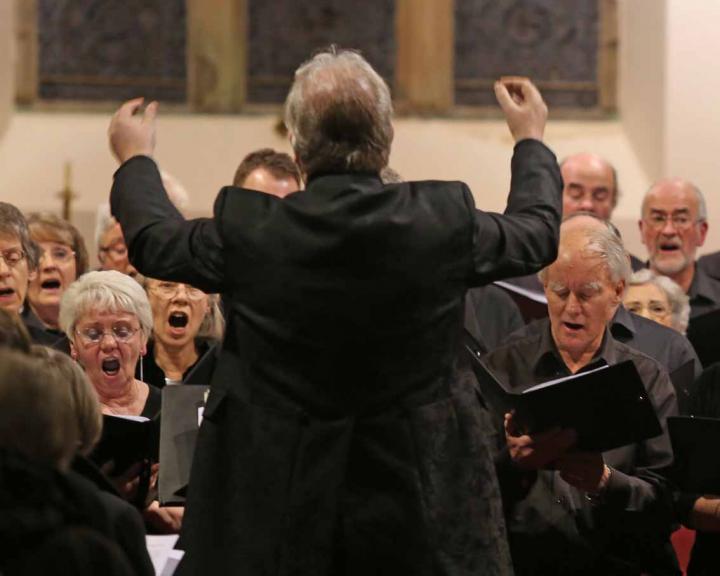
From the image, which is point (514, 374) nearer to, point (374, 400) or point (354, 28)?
point (374, 400)

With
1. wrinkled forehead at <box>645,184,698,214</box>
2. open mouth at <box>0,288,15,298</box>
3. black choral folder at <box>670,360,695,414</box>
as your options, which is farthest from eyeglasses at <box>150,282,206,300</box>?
wrinkled forehead at <box>645,184,698,214</box>

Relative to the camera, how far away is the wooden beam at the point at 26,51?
33.6 ft

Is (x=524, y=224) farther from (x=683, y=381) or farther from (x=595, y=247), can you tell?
(x=683, y=381)

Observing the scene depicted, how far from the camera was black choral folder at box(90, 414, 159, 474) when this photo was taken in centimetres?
416

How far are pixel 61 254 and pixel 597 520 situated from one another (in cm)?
287

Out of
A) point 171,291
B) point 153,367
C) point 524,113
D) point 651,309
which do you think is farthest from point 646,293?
point 524,113

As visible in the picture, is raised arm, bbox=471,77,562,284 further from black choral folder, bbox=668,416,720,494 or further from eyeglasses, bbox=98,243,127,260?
eyeglasses, bbox=98,243,127,260

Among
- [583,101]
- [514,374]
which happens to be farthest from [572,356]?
[583,101]

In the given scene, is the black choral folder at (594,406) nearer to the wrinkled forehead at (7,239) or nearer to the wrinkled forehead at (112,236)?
the wrinkled forehead at (7,239)

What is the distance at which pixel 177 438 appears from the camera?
4.29 metres

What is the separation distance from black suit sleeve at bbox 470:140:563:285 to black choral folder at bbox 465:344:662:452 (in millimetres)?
544

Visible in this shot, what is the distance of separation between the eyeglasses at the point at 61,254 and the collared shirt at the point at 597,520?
2.68m

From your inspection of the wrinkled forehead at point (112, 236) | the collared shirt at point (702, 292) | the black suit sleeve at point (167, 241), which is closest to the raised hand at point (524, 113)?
the black suit sleeve at point (167, 241)

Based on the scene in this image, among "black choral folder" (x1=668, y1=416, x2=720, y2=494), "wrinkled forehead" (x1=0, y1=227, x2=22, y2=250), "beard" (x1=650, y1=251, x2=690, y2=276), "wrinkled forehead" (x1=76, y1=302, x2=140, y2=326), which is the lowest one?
"black choral folder" (x1=668, y1=416, x2=720, y2=494)
